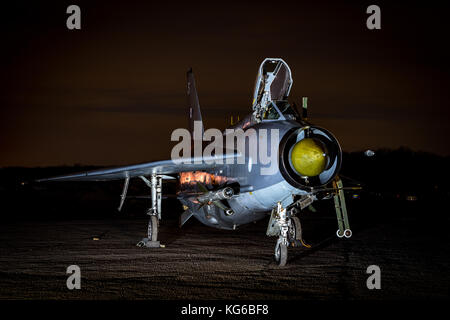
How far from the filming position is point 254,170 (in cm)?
997

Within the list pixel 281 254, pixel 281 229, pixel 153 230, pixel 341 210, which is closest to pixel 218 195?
pixel 281 229

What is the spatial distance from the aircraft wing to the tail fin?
5.09 meters

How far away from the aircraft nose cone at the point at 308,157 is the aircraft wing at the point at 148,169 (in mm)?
2551

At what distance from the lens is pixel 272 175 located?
9234mm

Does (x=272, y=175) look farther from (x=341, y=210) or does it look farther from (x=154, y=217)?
(x=154, y=217)

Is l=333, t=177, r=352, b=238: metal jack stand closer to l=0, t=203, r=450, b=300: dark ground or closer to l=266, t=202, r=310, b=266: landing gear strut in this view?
l=0, t=203, r=450, b=300: dark ground

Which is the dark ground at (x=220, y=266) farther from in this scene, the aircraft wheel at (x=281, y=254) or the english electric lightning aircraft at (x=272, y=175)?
the english electric lightning aircraft at (x=272, y=175)

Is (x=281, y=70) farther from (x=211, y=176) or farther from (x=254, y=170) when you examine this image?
(x=211, y=176)

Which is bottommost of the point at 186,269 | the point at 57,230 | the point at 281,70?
the point at 57,230

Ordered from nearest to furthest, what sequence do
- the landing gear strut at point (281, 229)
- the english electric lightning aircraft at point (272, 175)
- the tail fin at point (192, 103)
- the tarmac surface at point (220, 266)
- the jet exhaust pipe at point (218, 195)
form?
the tarmac surface at point (220, 266) < the english electric lightning aircraft at point (272, 175) < the landing gear strut at point (281, 229) < the jet exhaust pipe at point (218, 195) < the tail fin at point (192, 103)

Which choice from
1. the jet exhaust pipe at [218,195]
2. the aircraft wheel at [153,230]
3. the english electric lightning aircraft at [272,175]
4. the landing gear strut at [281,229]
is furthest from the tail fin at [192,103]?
the landing gear strut at [281,229]

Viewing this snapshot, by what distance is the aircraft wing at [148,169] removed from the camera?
12.1 metres

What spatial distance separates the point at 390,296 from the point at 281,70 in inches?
207
